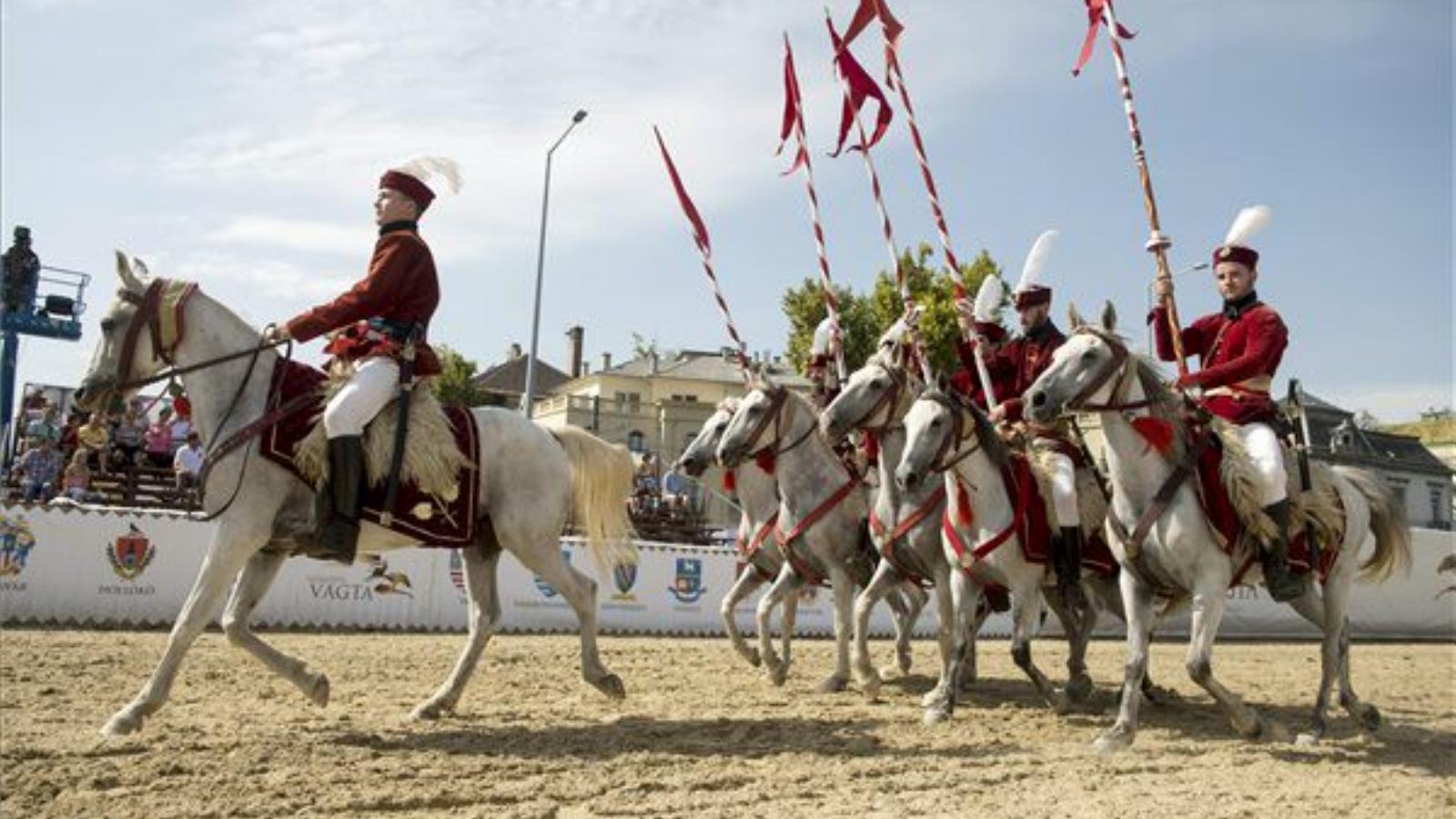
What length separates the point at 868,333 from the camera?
43.7 m

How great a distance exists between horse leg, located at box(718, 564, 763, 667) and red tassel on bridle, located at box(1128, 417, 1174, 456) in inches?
191

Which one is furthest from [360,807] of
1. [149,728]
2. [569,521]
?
[569,521]

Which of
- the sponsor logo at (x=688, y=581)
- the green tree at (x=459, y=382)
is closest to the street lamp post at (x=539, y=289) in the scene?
the sponsor logo at (x=688, y=581)

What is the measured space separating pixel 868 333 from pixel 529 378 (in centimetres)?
1864

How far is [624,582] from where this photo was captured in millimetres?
19266

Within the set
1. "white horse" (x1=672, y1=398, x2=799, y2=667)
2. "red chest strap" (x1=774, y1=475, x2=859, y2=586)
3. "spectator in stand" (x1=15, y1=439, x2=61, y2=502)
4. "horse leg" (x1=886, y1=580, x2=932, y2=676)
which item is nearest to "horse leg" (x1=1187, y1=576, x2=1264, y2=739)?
"red chest strap" (x1=774, y1=475, x2=859, y2=586)

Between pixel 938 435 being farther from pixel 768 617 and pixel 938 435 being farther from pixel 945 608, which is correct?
pixel 768 617

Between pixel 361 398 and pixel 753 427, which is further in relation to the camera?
pixel 753 427

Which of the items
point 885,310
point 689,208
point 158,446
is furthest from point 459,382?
point 689,208

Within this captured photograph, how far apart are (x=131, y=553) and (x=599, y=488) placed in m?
9.58

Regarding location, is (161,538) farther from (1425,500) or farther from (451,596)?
(1425,500)

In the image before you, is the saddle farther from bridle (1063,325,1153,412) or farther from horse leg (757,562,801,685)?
horse leg (757,562,801,685)

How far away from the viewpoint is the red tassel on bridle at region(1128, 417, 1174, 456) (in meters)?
7.98

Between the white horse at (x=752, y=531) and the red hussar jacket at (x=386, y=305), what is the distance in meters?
3.95
